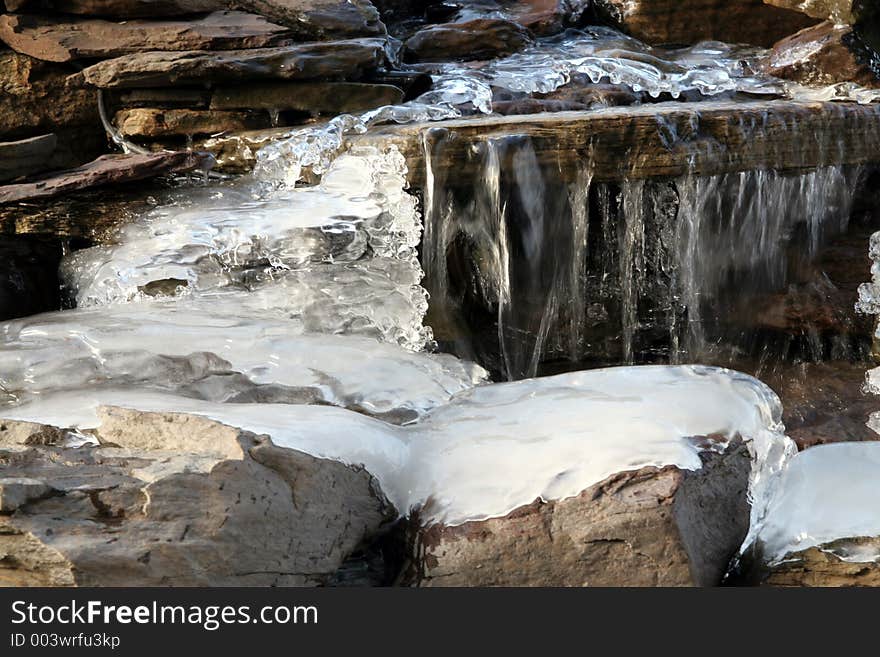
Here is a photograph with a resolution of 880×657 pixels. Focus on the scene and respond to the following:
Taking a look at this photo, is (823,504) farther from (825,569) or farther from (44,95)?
(44,95)

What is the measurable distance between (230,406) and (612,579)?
1.18 metres

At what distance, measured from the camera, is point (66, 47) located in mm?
5312

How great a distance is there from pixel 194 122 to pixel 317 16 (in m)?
0.92

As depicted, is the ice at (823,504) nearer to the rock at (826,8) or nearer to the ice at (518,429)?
the ice at (518,429)

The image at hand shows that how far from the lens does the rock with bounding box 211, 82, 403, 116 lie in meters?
5.21

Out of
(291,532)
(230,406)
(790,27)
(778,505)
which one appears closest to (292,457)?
(291,532)

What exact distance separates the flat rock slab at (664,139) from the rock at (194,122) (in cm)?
80

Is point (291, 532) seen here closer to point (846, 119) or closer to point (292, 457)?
point (292, 457)

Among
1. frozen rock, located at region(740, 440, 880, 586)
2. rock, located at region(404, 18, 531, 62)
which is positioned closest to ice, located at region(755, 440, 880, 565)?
frozen rock, located at region(740, 440, 880, 586)

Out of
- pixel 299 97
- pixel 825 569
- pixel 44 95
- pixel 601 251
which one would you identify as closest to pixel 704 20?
pixel 601 251

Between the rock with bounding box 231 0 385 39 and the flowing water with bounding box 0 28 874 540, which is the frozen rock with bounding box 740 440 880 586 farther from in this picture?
the rock with bounding box 231 0 385 39

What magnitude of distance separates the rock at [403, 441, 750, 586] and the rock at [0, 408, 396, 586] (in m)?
0.24

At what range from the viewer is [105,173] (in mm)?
4520

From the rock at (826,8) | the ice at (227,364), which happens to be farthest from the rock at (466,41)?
the ice at (227,364)
